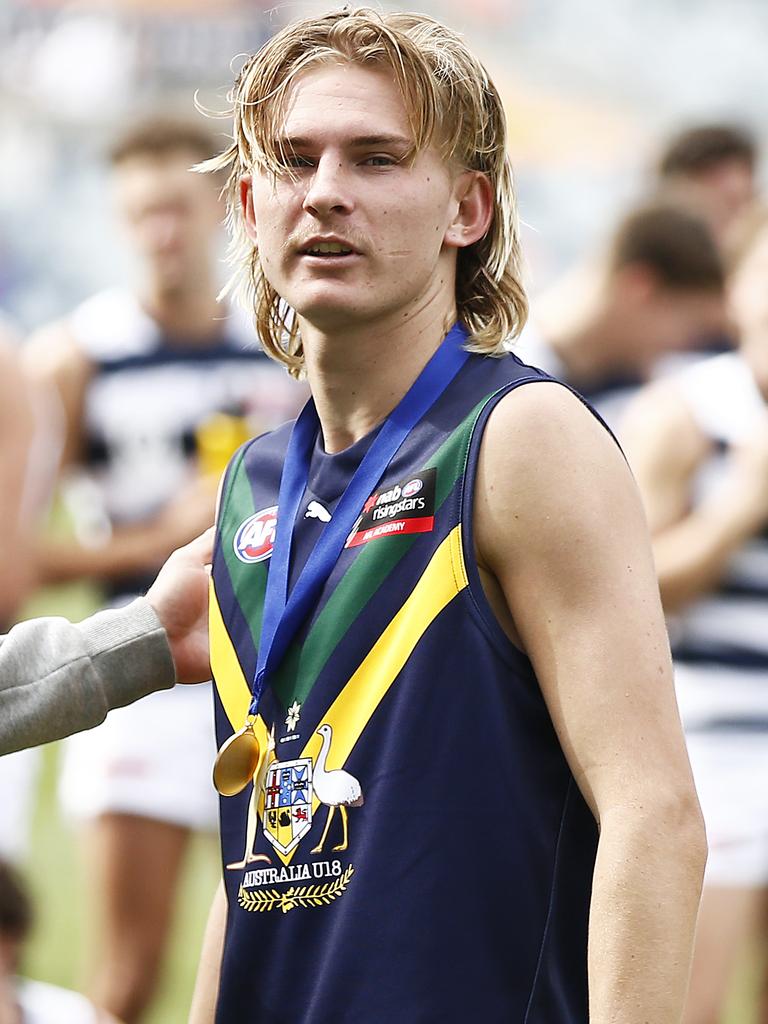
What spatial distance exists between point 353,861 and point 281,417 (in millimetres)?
4207

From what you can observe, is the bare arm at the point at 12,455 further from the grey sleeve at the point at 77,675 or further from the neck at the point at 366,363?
the neck at the point at 366,363

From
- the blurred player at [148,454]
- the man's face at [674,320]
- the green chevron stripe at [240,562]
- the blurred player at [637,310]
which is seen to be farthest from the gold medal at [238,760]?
the man's face at [674,320]

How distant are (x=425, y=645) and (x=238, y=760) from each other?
327 millimetres

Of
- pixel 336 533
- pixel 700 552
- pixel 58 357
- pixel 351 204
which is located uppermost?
pixel 58 357

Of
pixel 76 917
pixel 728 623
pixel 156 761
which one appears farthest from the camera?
pixel 76 917

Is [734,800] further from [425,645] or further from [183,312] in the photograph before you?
[425,645]

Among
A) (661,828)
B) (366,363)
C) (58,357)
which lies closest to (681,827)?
(661,828)

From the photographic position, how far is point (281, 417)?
258 inches

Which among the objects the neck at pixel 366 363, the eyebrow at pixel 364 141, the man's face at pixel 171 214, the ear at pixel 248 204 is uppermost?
the man's face at pixel 171 214

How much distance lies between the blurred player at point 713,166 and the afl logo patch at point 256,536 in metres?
5.12

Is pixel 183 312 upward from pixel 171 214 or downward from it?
downward

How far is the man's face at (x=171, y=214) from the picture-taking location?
259 inches

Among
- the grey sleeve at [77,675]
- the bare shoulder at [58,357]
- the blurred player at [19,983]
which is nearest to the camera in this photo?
the grey sleeve at [77,675]

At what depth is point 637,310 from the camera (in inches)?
258
